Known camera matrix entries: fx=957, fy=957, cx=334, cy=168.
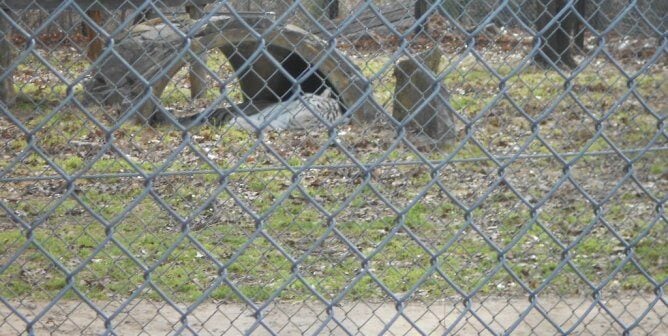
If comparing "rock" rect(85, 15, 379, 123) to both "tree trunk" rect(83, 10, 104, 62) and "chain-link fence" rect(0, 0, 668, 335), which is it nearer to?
"chain-link fence" rect(0, 0, 668, 335)

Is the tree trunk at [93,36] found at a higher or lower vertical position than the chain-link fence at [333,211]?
lower

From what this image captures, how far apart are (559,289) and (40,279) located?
262 centimetres

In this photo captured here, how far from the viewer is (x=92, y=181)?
21.8 feet

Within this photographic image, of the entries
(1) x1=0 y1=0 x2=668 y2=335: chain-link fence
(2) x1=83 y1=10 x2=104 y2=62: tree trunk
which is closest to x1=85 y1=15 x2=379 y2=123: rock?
(1) x1=0 y1=0 x2=668 y2=335: chain-link fence

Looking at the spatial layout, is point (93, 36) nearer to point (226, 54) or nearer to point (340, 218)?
point (226, 54)

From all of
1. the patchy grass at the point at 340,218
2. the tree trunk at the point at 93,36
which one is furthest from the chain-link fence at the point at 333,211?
the tree trunk at the point at 93,36

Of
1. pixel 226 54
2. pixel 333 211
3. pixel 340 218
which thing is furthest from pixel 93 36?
pixel 333 211

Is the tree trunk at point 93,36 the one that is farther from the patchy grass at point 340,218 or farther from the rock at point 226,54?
the patchy grass at point 340,218

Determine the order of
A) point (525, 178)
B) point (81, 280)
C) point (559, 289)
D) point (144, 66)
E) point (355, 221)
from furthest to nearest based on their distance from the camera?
point (144, 66)
point (525, 178)
point (355, 221)
point (81, 280)
point (559, 289)

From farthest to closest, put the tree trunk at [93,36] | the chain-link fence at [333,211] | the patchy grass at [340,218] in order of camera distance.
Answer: the tree trunk at [93,36] → the patchy grass at [340,218] → the chain-link fence at [333,211]

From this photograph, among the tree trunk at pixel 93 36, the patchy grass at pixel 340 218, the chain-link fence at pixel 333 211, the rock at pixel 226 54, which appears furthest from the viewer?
the tree trunk at pixel 93 36

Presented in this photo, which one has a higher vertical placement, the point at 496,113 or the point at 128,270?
the point at 496,113

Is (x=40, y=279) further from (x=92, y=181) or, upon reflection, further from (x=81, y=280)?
(x=92, y=181)

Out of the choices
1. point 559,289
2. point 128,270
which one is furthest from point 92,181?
point 559,289
